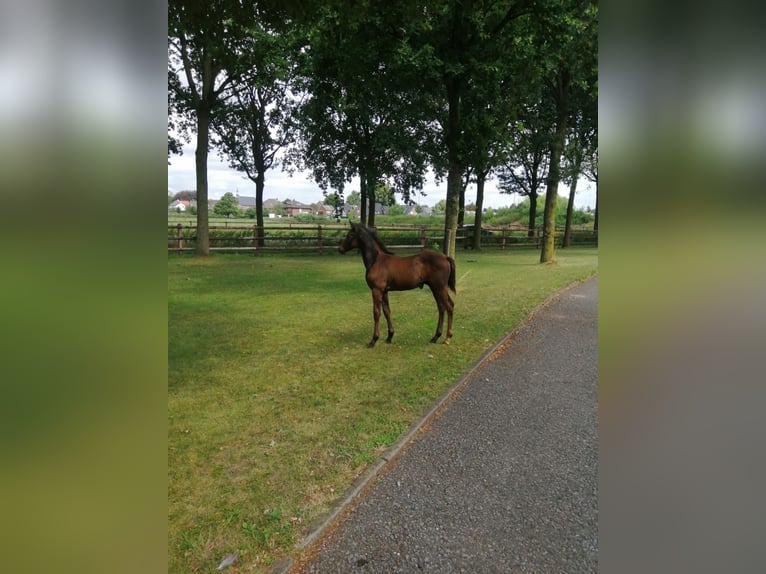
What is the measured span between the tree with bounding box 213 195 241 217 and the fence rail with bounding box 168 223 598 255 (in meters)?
17.5

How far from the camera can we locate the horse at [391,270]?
21.6ft

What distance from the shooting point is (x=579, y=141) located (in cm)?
1762

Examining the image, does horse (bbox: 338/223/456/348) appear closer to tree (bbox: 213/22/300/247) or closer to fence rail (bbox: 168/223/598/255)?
fence rail (bbox: 168/223/598/255)

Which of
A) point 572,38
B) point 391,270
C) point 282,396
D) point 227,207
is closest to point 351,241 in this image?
point 391,270

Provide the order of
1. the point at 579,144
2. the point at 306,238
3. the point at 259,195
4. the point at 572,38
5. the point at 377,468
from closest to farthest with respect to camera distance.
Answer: the point at 377,468 → the point at 572,38 → the point at 579,144 → the point at 306,238 → the point at 259,195

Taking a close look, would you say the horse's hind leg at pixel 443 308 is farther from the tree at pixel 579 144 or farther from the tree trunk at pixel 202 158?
the tree trunk at pixel 202 158

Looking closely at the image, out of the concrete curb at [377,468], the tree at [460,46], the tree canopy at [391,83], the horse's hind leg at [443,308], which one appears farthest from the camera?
the tree at [460,46]

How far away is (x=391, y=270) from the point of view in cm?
659

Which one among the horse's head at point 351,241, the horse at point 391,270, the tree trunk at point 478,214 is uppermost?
the tree trunk at point 478,214

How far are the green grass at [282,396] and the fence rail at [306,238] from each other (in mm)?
8190

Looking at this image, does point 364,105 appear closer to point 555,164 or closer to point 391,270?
point 555,164

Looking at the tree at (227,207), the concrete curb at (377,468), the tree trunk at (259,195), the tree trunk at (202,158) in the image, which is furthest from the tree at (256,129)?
the concrete curb at (377,468)

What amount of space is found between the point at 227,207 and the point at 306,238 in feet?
80.5
